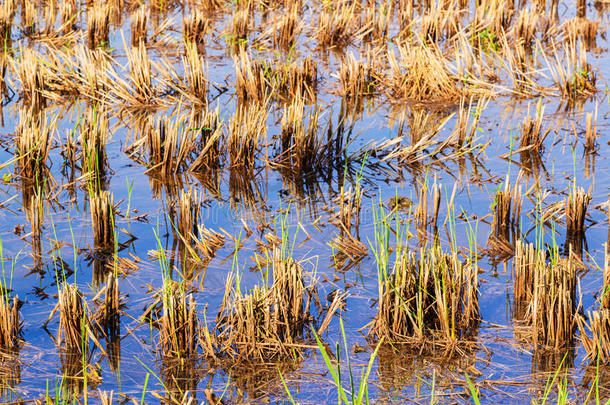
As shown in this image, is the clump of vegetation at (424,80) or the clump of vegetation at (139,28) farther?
the clump of vegetation at (139,28)

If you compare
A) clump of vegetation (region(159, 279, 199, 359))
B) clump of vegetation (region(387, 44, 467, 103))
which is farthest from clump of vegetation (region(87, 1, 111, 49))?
clump of vegetation (region(159, 279, 199, 359))

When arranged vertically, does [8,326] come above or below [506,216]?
below

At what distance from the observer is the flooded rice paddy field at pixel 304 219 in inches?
139

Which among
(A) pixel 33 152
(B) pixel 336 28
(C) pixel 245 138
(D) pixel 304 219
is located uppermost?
(B) pixel 336 28

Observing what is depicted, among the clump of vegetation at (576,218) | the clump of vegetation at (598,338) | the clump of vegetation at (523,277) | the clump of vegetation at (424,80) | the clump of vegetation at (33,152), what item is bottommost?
the clump of vegetation at (598,338)

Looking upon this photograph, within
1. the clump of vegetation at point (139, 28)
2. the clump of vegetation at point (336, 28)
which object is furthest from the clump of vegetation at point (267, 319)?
the clump of vegetation at point (139, 28)

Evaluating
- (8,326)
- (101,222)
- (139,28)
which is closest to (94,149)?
(101,222)

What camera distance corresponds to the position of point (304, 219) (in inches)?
210

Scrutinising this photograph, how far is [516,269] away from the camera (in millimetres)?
4086

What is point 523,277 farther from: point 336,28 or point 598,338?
point 336,28

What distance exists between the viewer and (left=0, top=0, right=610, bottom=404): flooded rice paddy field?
353cm

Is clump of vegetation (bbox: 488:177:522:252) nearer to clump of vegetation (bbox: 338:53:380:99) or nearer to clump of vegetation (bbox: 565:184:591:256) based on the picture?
clump of vegetation (bbox: 565:184:591:256)

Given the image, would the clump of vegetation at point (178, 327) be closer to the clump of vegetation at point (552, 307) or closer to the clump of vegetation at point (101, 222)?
the clump of vegetation at point (101, 222)

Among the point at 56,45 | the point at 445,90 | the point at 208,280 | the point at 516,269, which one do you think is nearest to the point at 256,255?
the point at 208,280
